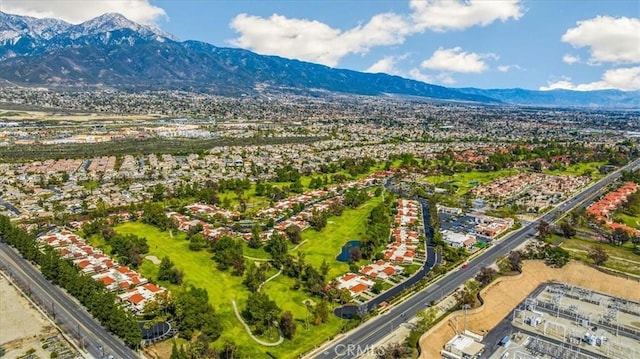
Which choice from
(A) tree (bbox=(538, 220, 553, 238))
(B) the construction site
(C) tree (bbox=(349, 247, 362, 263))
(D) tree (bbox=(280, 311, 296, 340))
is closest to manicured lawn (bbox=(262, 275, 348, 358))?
(D) tree (bbox=(280, 311, 296, 340))

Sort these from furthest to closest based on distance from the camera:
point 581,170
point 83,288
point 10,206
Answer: point 581,170 → point 10,206 → point 83,288

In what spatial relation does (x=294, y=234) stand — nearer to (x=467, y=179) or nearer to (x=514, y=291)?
(x=514, y=291)

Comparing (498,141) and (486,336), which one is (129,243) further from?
(498,141)

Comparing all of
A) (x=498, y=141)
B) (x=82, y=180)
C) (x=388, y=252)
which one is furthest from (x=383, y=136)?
(x=388, y=252)

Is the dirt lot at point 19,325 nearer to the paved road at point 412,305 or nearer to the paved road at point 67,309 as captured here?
the paved road at point 67,309

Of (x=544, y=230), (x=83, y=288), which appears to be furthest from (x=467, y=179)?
(x=83, y=288)

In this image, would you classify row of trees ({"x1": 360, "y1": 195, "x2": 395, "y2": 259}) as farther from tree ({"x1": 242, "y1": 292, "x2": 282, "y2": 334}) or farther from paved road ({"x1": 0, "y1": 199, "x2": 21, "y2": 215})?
paved road ({"x1": 0, "y1": 199, "x2": 21, "y2": 215})

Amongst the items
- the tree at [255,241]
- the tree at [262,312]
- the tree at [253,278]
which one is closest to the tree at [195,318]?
the tree at [262,312]
